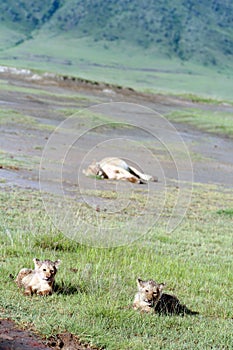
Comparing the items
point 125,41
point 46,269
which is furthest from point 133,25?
point 46,269

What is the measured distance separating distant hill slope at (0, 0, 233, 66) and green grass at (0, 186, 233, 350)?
143m

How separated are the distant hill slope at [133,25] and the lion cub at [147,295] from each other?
148 metres

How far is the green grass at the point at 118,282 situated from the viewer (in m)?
6.94

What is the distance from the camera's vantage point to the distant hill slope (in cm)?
16600

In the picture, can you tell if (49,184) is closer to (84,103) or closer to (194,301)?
(194,301)

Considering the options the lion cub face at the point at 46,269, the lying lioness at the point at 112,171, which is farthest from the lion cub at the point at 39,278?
the lying lioness at the point at 112,171

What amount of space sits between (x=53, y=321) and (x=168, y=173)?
17.9 metres

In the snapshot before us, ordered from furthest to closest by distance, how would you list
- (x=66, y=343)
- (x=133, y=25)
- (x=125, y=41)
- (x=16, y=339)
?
(x=133, y=25) < (x=125, y=41) < (x=66, y=343) < (x=16, y=339)

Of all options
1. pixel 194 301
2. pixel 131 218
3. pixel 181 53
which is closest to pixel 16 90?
pixel 131 218

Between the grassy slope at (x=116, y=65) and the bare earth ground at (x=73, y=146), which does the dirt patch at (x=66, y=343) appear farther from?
the grassy slope at (x=116, y=65)

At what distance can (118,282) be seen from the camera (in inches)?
340

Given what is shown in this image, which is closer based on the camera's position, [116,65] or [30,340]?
[30,340]

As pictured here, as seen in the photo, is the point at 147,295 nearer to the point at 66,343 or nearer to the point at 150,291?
the point at 150,291

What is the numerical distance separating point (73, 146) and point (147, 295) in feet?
67.7
